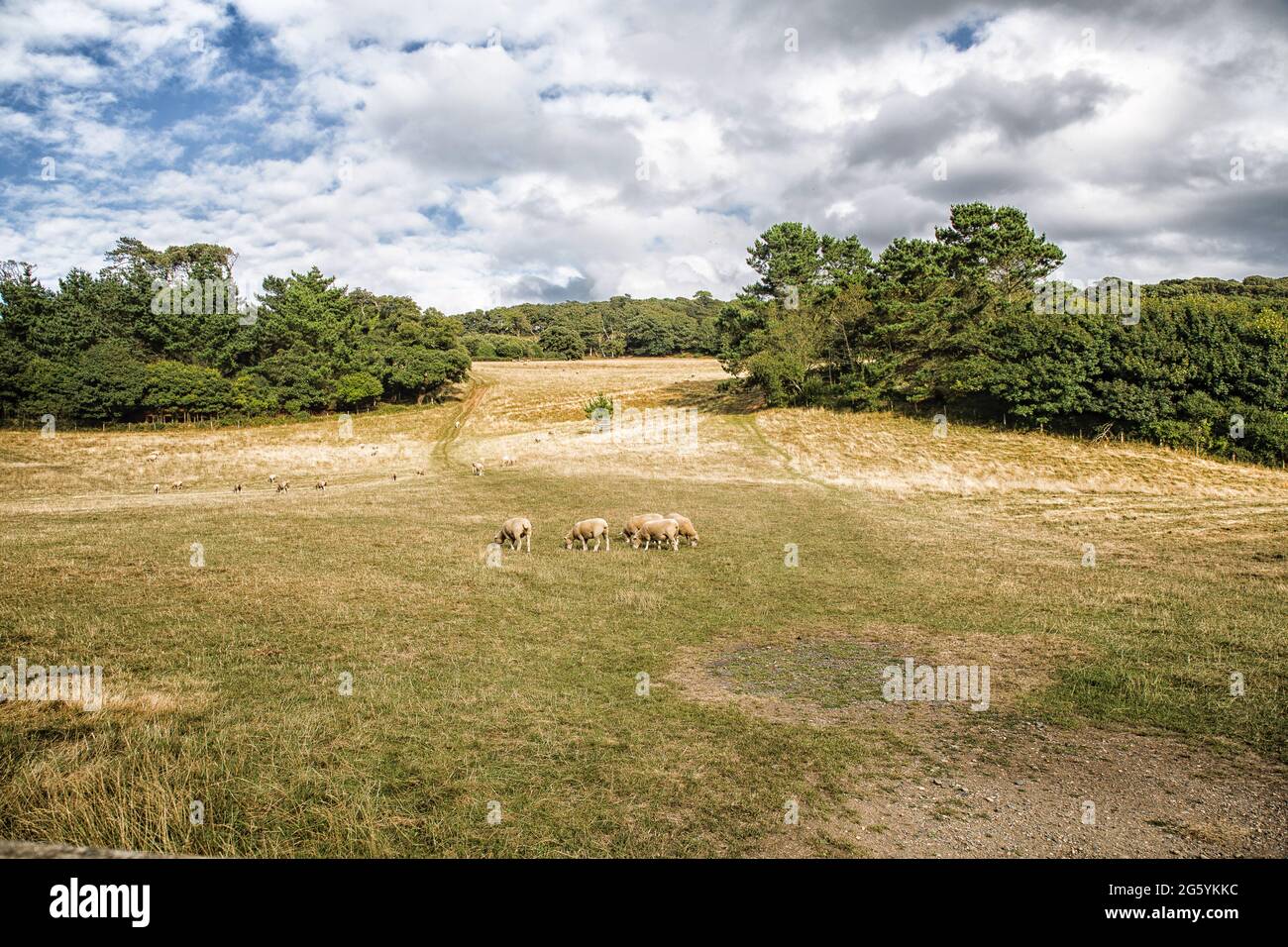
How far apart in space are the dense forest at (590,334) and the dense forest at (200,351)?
4281cm

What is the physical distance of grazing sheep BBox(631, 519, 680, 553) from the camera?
80.5ft

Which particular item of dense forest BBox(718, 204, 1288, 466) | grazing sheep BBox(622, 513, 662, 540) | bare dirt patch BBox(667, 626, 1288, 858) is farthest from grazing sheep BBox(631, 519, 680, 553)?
dense forest BBox(718, 204, 1288, 466)

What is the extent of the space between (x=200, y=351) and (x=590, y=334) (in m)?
93.4

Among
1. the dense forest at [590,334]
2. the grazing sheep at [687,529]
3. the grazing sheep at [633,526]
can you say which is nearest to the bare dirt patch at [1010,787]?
the grazing sheep at [687,529]

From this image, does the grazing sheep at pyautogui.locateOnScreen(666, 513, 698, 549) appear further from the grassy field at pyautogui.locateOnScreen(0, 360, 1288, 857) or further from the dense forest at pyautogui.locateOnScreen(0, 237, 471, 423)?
the dense forest at pyautogui.locateOnScreen(0, 237, 471, 423)

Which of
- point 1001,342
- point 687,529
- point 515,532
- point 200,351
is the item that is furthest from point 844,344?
point 200,351

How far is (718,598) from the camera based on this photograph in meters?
18.6

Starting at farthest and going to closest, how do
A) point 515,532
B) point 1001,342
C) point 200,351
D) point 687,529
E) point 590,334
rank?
point 590,334, point 200,351, point 1001,342, point 687,529, point 515,532

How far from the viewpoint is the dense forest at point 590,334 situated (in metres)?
153

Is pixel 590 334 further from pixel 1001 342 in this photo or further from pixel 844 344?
pixel 1001 342

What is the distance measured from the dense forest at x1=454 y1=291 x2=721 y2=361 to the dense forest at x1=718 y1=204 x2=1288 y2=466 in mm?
48878

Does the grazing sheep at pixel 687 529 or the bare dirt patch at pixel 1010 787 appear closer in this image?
the bare dirt patch at pixel 1010 787

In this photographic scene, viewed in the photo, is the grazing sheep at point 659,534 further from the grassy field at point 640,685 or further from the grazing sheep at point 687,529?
the grassy field at point 640,685

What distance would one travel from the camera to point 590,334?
6698 inches
